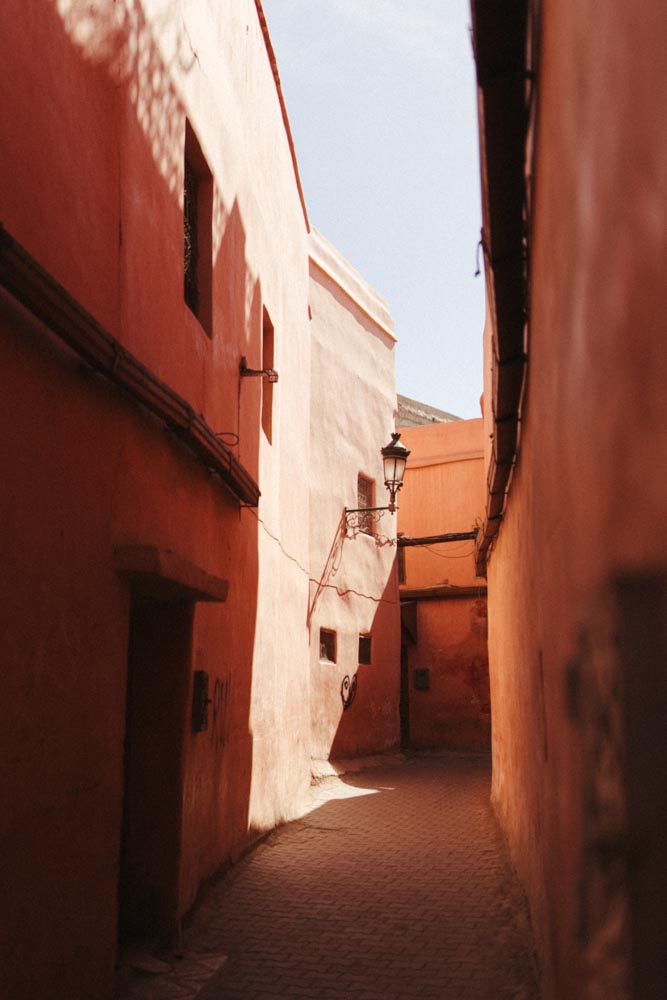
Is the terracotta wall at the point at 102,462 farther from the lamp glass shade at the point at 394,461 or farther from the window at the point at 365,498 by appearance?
the window at the point at 365,498

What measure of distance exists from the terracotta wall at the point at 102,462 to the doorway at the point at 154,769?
5cm

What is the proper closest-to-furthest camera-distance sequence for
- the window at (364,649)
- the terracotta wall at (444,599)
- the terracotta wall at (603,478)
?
the terracotta wall at (603,478) → the window at (364,649) → the terracotta wall at (444,599)

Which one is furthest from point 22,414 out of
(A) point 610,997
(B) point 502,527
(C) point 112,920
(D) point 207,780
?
(B) point 502,527

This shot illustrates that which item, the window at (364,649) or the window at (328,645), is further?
the window at (364,649)

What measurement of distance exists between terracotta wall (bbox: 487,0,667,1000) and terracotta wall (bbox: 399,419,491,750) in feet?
51.4

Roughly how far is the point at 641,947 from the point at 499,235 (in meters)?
3.09

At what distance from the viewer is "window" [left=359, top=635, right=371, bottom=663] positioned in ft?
54.5

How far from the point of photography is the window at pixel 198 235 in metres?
7.27

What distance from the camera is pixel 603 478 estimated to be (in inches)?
95.4

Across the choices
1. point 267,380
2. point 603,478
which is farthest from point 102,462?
point 267,380

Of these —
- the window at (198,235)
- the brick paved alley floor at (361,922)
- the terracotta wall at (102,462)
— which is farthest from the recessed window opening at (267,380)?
the brick paved alley floor at (361,922)

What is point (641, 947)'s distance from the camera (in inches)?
83.0

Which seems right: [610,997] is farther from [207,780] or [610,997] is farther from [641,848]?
[207,780]

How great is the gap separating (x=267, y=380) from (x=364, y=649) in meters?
7.74
